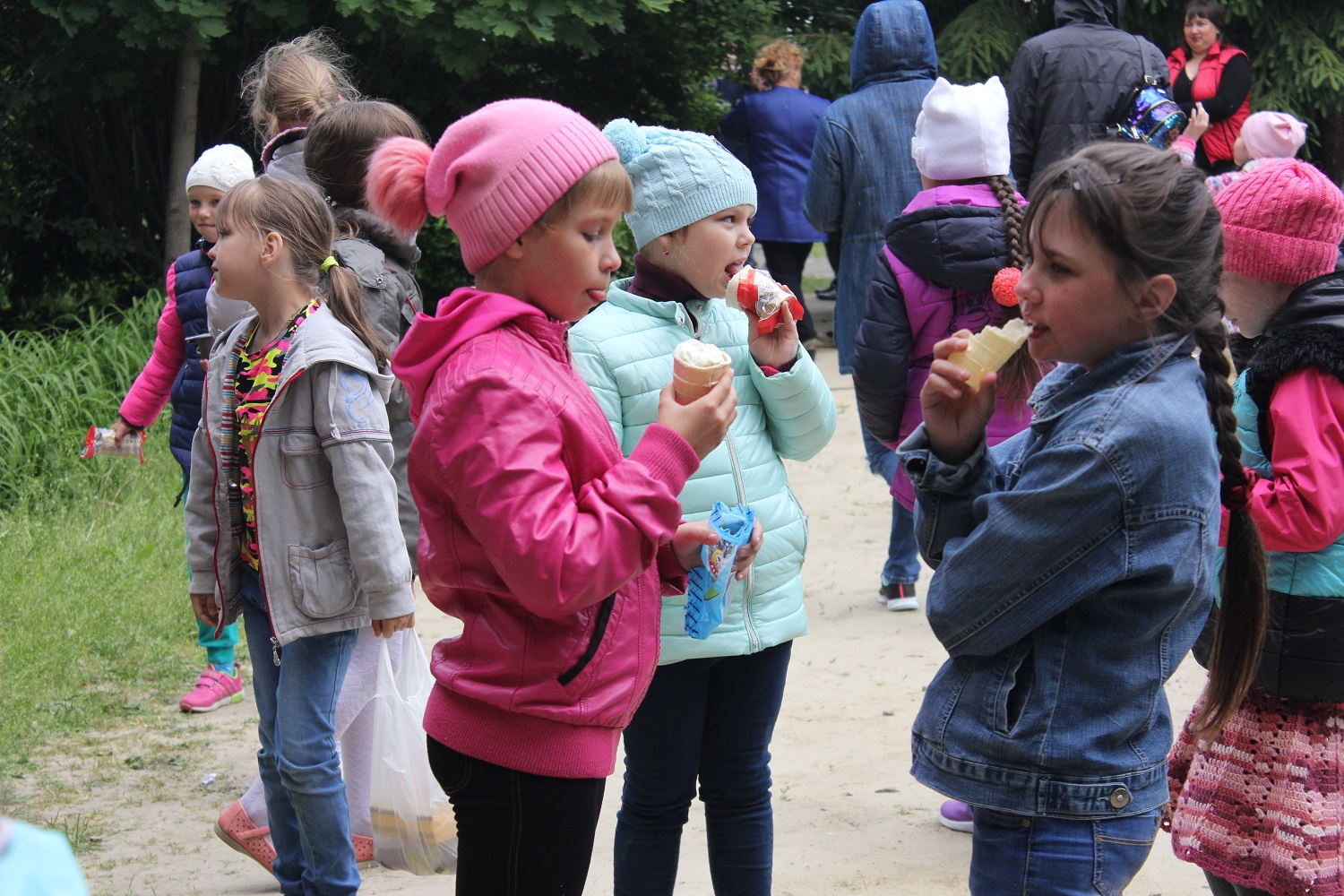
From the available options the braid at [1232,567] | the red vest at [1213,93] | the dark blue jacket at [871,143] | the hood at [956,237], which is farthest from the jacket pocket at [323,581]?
the red vest at [1213,93]

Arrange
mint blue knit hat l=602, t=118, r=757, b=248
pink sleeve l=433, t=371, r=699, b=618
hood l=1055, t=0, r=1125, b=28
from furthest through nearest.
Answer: hood l=1055, t=0, r=1125, b=28 → mint blue knit hat l=602, t=118, r=757, b=248 → pink sleeve l=433, t=371, r=699, b=618

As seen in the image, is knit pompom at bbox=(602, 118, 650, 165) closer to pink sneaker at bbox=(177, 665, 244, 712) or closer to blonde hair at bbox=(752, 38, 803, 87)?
pink sneaker at bbox=(177, 665, 244, 712)

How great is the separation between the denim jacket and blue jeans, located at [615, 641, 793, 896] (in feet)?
2.63

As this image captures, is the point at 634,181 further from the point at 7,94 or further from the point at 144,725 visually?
the point at 7,94

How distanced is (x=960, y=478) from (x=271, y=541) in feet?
5.51

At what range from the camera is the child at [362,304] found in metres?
3.70

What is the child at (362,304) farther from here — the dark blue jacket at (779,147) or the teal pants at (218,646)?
the dark blue jacket at (779,147)

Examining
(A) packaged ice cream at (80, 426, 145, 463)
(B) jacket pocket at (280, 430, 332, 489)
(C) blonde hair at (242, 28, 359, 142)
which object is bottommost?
(A) packaged ice cream at (80, 426, 145, 463)

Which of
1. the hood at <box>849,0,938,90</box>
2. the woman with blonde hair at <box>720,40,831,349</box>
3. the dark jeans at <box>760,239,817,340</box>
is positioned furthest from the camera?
the dark jeans at <box>760,239,817,340</box>

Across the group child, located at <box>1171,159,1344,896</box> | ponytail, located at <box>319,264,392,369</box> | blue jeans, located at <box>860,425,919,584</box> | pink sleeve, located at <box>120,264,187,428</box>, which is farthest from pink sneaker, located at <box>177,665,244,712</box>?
child, located at <box>1171,159,1344,896</box>

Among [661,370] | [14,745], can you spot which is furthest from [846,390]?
[661,370]

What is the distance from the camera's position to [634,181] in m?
3.07

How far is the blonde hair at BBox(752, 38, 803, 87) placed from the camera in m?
10.1

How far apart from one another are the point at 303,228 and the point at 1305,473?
2.30 meters
